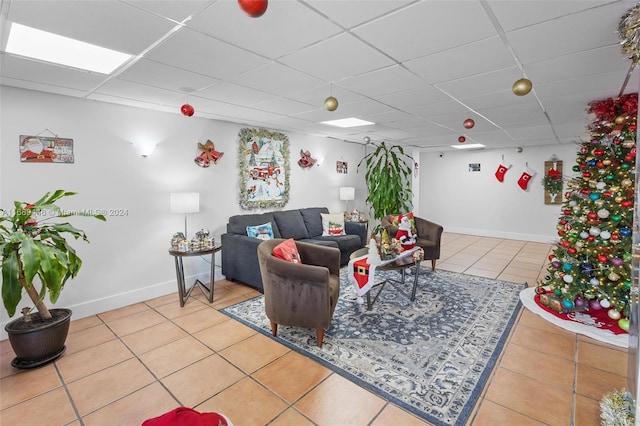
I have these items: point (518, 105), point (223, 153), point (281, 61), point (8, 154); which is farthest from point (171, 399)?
point (518, 105)

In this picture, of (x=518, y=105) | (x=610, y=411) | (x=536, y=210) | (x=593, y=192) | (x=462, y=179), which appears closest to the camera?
(x=610, y=411)

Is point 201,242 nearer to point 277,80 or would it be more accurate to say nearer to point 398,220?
point 277,80

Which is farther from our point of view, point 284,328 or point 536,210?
point 536,210

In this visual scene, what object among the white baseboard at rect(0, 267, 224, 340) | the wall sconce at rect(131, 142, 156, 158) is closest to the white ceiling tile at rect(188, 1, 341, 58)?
the wall sconce at rect(131, 142, 156, 158)

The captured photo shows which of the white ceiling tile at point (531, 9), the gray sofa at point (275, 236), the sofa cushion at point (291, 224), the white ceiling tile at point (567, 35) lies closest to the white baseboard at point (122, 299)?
the gray sofa at point (275, 236)

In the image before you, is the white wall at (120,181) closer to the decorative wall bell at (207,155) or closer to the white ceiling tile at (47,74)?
the decorative wall bell at (207,155)

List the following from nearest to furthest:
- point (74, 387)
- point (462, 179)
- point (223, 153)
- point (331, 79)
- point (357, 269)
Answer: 1. point (74, 387)
2. point (331, 79)
3. point (357, 269)
4. point (223, 153)
5. point (462, 179)

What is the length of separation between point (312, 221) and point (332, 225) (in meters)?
0.37

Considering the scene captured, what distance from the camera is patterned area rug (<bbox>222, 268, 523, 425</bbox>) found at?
2045mm

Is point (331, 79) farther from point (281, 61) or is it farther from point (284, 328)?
point (284, 328)

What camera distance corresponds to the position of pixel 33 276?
2.12 metres

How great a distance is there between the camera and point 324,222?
5.43 meters

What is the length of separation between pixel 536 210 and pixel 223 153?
23.5 ft

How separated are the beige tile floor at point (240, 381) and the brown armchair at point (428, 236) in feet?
5.44
